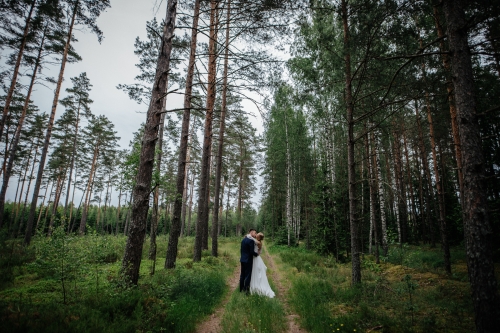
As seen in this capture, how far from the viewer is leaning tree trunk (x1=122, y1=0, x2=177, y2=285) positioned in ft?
14.3

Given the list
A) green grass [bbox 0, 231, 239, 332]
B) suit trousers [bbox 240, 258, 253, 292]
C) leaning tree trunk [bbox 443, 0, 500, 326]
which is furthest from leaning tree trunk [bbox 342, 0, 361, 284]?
green grass [bbox 0, 231, 239, 332]

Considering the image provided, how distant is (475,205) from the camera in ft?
10.3

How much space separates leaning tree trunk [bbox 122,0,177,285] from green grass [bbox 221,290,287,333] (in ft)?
7.10

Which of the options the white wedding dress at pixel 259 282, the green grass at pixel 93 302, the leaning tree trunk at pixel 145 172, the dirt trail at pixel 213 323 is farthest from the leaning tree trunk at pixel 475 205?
the leaning tree trunk at pixel 145 172

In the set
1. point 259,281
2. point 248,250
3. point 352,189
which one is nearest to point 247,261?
point 248,250

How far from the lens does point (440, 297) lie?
6133 millimetres

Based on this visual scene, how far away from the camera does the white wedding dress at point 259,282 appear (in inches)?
241

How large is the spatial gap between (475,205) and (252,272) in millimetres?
5408

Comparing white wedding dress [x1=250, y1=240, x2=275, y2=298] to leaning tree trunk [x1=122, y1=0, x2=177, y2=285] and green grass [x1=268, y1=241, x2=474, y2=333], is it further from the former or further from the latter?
leaning tree trunk [x1=122, y1=0, x2=177, y2=285]

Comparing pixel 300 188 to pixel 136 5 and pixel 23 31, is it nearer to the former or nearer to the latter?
pixel 136 5

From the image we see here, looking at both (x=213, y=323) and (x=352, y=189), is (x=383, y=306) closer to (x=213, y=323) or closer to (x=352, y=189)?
(x=352, y=189)

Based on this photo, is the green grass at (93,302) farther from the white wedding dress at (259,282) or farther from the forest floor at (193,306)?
the white wedding dress at (259,282)

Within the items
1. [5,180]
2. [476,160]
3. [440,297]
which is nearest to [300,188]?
[440,297]

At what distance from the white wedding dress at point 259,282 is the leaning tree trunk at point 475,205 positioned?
4.45 m
